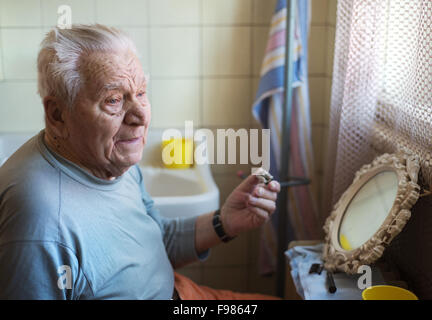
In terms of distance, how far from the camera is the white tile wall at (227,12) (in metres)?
1.93

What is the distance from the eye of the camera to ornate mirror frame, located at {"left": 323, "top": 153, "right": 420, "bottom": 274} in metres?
1.04

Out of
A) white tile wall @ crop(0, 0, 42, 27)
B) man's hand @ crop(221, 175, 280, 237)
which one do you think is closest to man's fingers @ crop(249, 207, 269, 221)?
man's hand @ crop(221, 175, 280, 237)

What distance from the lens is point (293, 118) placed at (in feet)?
6.18

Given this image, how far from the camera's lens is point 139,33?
1.94 metres

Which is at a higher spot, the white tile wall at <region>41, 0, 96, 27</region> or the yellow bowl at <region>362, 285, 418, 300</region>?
the white tile wall at <region>41, 0, 96, 27</region>

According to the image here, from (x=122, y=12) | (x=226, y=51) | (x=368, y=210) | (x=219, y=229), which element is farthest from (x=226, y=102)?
(x=368, y=210)

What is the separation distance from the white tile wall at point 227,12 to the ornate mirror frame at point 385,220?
0.94m

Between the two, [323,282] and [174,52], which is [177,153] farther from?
[323,282]

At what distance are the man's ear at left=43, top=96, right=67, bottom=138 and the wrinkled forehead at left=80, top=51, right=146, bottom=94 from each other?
2.9 inches

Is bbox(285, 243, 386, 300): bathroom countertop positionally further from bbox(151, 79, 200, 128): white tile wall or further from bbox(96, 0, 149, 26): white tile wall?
bbox(96, 0, 149, 26): white tile wall

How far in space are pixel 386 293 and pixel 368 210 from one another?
9.8 inches

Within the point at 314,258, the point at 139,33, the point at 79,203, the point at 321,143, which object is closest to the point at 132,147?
the point at 79,203

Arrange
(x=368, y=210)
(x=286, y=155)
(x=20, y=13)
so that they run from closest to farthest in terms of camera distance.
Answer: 1. (x=368, y=210)
2. (x=286, y=155)
3. (x=20, y=13)

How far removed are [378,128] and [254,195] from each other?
15.9 inches
